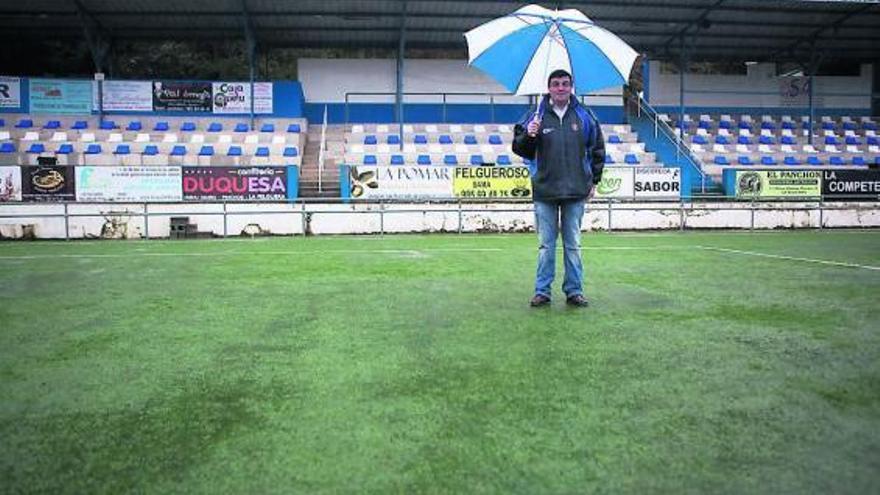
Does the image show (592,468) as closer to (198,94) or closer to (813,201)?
(813,201)

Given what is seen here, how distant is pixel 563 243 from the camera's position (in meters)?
5.72

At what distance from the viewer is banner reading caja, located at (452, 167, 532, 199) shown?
62.5ft

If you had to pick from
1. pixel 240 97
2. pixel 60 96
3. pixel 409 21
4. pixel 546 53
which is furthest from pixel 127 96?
pixel 546 53

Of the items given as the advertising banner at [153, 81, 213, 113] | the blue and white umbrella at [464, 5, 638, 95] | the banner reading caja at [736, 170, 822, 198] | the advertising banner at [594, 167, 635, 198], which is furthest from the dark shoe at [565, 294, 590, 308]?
the advertising banner at [153, 81, 213, 113]

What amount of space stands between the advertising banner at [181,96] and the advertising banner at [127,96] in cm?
28

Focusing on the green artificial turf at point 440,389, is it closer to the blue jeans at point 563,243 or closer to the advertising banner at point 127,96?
the blue jeans at point 563,243

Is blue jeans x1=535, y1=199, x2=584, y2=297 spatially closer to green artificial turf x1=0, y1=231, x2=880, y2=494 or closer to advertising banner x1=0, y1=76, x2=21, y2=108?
green artificial turf x1=0, y1=231, x2=880, y2=494

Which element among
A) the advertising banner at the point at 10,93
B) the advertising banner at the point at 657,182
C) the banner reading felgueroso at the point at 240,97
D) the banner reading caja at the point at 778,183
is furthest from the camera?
the banner reading felgueroso at the point at 240,97

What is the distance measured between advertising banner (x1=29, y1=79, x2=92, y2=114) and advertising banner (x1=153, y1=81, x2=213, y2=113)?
7.63 feet

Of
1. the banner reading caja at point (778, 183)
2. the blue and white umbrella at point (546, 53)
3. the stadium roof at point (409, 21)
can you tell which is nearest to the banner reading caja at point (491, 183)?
the banner reading caja at point (778, 183)

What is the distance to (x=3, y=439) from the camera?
2551mm

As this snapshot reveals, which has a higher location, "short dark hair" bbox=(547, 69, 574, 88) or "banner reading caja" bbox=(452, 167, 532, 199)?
"short dark hair" bbox=(547, 69, 574, 88)

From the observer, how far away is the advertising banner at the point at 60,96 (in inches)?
981

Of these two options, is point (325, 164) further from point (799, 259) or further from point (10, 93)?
point (799, 259)
